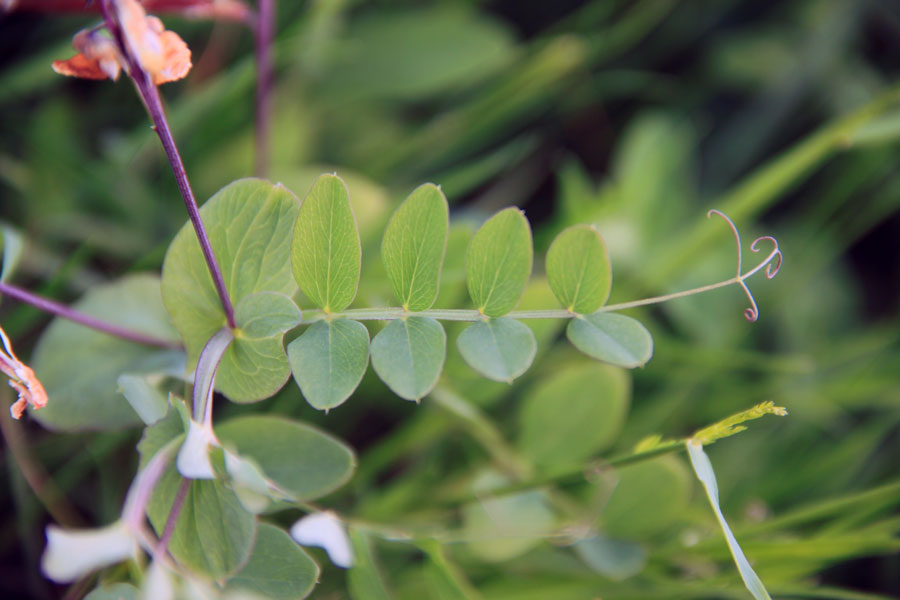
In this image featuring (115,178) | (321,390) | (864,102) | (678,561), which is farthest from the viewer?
(864,102)

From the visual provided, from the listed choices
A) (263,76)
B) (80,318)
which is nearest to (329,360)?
(80,318)

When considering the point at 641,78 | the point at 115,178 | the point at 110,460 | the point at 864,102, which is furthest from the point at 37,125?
the point at 864,102

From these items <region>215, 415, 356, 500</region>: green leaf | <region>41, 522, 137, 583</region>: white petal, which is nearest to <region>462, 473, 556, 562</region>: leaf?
<region>215, 415, 356, 500</region>: green leaf

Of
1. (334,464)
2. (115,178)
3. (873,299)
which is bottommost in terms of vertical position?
(334,464)

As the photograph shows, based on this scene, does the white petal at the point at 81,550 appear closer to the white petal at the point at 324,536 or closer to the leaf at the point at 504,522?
the white petal at the point at 324,536

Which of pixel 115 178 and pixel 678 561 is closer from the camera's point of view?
pixel 678 561

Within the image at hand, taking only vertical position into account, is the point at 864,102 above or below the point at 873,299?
above

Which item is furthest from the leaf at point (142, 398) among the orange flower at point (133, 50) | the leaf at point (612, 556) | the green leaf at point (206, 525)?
the leaf at point (612, 556)

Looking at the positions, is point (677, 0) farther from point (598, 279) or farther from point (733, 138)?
point (598, 279)
